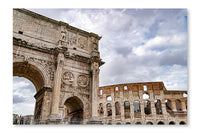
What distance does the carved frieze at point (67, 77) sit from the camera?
10845mm

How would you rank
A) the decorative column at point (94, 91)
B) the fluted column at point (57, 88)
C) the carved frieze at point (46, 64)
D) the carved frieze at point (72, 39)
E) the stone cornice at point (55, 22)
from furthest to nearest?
1. the carved frieze at point (72, 39)
2. the stone cornice at point (55, 22)
3. the decorative column at point (94, 91)
4. the carved frieze at point (46, 64)
5. the fluted column at point (57, 88)

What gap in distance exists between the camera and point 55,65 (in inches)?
418

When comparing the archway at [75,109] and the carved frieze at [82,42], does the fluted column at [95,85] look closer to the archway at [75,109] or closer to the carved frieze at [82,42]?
the archway at [75,109]

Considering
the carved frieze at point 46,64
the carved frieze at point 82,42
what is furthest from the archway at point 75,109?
the carved frieze at point 82,42

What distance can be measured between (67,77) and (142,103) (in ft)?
64.3

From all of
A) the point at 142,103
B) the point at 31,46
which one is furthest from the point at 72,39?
the point at 142,103

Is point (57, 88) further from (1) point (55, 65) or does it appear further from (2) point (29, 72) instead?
(2) point (29, 72)

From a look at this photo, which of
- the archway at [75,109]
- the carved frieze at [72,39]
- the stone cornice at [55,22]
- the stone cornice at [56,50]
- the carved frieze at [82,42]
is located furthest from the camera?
the carved frieze at [82,42]

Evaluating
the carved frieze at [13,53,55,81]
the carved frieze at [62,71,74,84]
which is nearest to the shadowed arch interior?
the carved frieze at [13,53,55,81]

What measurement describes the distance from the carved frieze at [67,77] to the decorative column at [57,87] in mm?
604

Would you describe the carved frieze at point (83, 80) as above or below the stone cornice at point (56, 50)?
below
